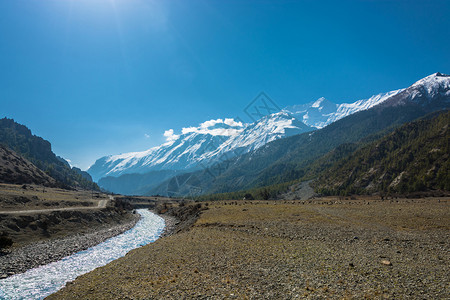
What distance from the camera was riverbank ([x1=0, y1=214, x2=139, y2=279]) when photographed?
33.1 metres

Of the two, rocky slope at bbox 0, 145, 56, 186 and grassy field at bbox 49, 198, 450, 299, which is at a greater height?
rocky slope at bbox 0, 145, 56, 186

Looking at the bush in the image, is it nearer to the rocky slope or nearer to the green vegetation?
the rocky slope

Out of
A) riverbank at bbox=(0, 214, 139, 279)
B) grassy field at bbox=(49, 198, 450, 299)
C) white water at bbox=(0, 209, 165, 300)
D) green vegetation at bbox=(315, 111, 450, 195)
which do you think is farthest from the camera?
green vegetation at bbox=(315, 111, 450, 195)

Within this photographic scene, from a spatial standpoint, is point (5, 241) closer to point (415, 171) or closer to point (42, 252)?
point (42, 252)

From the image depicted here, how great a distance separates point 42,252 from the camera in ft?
134

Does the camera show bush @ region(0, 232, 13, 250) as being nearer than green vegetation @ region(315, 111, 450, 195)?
Yes

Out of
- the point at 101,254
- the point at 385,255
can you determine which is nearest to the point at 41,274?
the point at 101,254

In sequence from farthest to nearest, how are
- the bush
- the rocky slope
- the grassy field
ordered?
the rocky slope, the bush, the grassy field

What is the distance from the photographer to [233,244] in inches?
1214

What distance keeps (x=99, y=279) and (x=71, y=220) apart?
178 feet

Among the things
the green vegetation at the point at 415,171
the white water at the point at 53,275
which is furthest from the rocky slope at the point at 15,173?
the green vegetation at the point at 415,171

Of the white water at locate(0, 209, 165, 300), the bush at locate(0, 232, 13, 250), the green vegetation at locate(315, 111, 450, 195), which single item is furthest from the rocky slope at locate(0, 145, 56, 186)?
the green vegetation at locate(315, 111, 450, 195)

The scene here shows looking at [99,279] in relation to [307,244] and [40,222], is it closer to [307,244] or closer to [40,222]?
[307,244]

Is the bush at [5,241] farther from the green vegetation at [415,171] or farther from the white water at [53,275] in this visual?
the green vegetation at [415,171]
